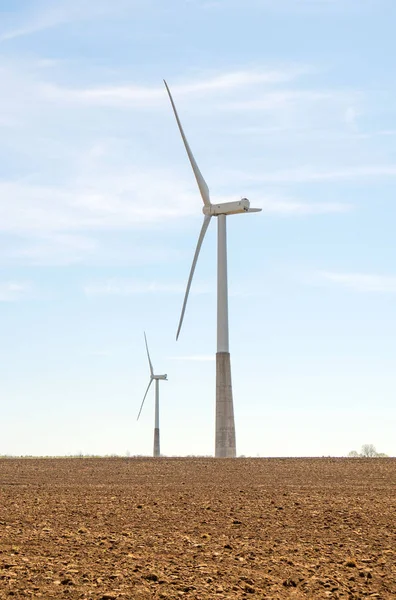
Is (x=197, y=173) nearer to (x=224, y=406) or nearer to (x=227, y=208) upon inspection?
(x=227, y=208)

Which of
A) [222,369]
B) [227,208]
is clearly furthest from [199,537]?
[227,208]

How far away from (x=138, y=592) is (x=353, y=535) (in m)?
7.22

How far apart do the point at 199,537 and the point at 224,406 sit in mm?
38781

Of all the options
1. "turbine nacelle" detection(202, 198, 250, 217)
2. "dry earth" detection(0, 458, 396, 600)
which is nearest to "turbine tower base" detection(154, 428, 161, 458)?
"turbine nacelle" detection(202, 198, 250, 217)

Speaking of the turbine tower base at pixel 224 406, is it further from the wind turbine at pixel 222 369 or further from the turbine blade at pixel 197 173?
the turbine blade at pixel 197 173

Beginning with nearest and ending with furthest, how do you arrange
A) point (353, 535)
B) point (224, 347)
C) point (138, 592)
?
point (138, 592) < point (353, 535) < point (224, 347)

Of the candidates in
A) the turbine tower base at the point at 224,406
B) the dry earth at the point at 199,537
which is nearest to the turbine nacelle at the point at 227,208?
the turbine tower base at the point at 224,406

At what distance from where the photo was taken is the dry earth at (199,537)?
14.6 m

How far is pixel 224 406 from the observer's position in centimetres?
5775

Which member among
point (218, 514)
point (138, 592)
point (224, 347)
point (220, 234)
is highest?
point (220, 234)

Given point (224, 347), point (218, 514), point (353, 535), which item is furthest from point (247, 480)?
point (224, 347)

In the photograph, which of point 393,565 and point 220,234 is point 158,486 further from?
point 220,234

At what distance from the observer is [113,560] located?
1620 cm

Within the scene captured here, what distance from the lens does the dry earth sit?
1465cm
